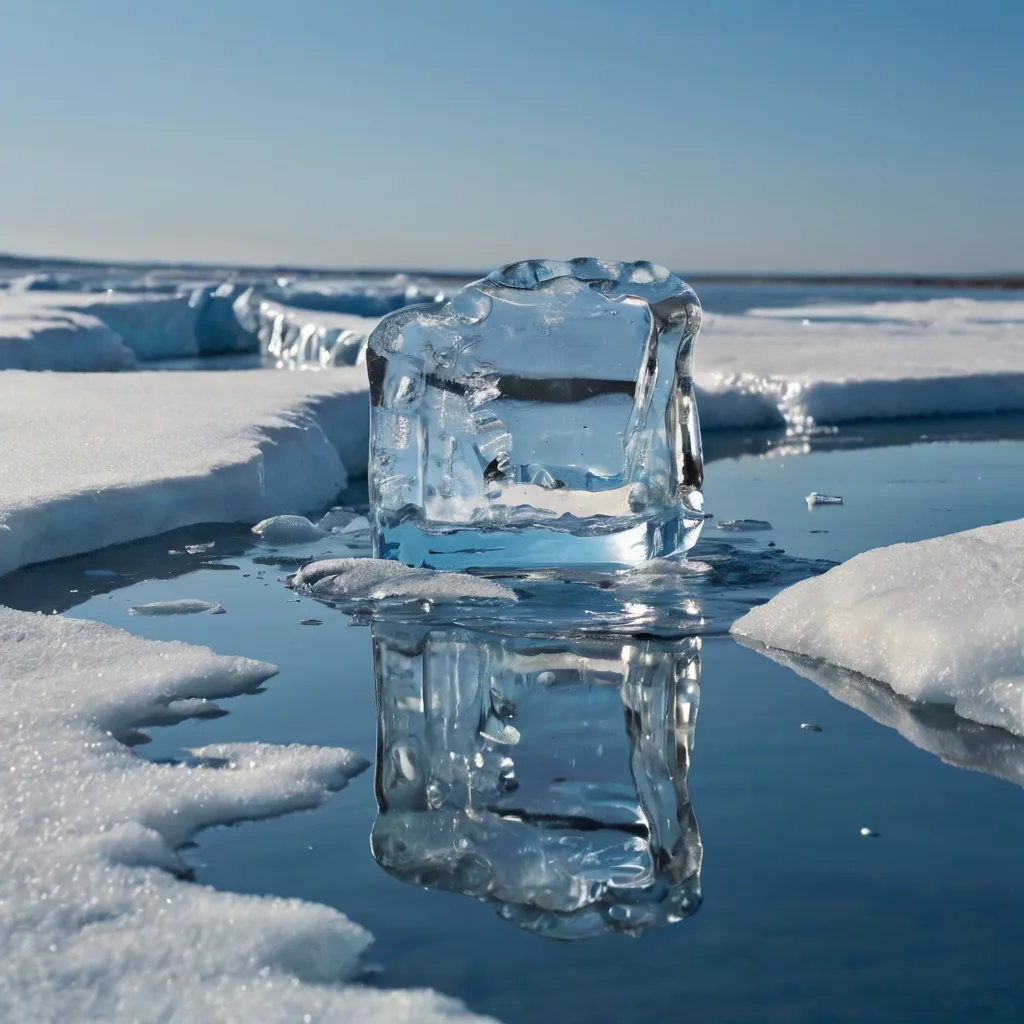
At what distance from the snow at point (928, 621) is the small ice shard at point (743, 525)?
4.11ft

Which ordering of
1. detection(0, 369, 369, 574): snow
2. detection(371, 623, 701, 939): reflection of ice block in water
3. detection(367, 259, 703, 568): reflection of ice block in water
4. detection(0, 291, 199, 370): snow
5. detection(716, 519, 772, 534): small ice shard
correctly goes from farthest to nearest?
detection(0, 291, 199, 370): snow
detection(716, 519, 772, 534): small ice shard
detection(0, 369, 369, 574): snow
detection(367, 259, 703, 568): reflection of ice block in water
detection(371, 623, 701, 939): reflection of ice block in water

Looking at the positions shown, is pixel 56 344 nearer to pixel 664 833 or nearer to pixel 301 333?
pixel 301 333

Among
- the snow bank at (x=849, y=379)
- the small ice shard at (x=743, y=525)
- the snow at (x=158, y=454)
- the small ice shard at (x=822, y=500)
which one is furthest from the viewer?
the snow bank at (x=849, y=379)

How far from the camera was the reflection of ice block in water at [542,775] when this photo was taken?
1709 mm

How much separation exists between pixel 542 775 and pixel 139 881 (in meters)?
0.67

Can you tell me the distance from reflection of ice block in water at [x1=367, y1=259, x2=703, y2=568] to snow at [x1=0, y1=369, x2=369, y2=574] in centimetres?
81

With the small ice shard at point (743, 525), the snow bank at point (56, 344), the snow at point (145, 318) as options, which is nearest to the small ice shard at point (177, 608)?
the small ice shard at point (743, 525)

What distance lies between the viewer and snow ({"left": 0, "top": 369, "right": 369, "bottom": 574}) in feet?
12.0

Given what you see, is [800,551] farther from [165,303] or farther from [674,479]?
[165,303]

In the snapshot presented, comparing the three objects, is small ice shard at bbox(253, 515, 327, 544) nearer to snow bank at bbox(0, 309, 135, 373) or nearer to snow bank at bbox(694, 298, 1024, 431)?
snow bank at bbox(694, 298, 1024, 431)

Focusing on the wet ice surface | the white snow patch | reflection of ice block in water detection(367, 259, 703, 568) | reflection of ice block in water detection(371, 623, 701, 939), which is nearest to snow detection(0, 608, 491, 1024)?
the wet ice surface

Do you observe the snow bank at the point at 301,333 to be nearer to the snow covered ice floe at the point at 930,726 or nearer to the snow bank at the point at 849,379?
the snow bank at the point at 849,379

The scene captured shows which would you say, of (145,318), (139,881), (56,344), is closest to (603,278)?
(139,881)

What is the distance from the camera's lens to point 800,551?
3807 millimetres
